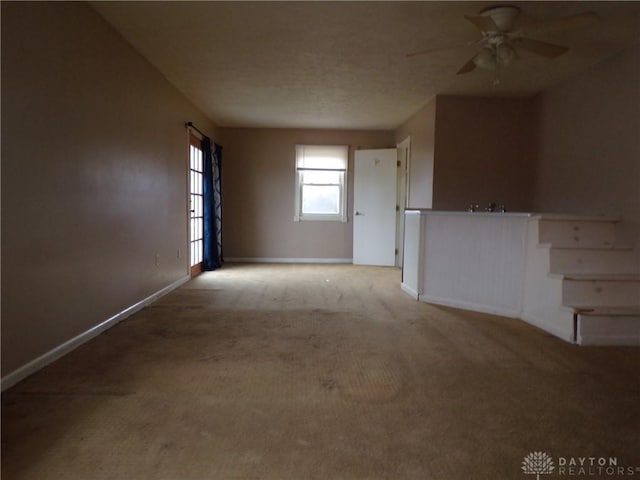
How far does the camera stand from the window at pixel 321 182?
711 centimetres

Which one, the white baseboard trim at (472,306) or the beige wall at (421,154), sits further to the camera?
the beige wall at (421,154)

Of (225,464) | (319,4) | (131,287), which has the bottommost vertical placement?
(225,464)

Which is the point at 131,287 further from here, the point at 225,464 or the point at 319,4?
the point at 319,4

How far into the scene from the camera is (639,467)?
5.02 ft

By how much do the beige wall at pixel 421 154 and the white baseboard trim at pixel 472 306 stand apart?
1414mm

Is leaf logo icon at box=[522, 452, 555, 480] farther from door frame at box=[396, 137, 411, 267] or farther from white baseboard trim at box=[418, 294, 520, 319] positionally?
door frame at box=[396, 137, 411, 267]

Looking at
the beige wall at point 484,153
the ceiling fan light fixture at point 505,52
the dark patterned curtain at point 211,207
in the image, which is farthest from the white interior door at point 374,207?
the ceiling fan light fixture at point 505,52

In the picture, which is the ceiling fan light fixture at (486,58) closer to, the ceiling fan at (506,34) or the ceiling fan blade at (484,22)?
the ceiling fan at (506,34)

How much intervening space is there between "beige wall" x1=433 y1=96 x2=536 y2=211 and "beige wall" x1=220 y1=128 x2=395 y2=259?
2.11 metres

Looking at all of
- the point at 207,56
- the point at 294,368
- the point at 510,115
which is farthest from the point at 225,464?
the point at 510,115

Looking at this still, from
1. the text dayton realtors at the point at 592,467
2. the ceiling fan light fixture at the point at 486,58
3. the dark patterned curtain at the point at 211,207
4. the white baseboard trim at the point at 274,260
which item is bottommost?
the text dayton realtors at the point at 592,467

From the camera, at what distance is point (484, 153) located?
16.7ft

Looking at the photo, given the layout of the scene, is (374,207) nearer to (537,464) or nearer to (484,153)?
(484,153)

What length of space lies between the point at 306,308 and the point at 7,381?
2.30 m
